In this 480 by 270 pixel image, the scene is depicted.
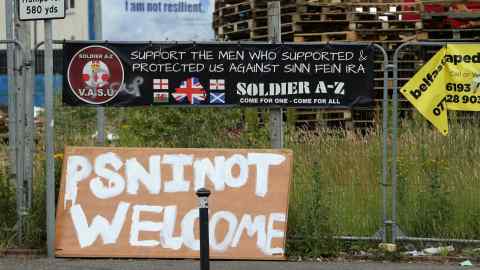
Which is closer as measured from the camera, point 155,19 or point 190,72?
point 190,72

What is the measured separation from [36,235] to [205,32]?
17416 millimetres

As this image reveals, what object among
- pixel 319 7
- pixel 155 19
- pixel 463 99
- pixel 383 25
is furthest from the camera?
pixel 155 19

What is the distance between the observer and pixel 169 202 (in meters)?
8.45

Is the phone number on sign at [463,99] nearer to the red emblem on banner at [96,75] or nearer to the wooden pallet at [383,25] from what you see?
the red emblem on banner at [96,75]

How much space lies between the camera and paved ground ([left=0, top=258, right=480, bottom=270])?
317 inches

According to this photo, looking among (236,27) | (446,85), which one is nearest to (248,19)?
(236,27)

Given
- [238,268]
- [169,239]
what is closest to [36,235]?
[169,239]

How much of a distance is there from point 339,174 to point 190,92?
6.40 feet

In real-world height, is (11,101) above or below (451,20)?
below

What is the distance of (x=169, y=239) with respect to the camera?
836cm

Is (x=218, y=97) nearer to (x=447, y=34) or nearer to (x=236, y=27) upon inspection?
(x=236, y=27)

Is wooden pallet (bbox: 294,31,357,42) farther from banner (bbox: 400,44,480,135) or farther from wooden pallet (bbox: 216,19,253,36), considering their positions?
banner (bbox: 400,44,480,135)

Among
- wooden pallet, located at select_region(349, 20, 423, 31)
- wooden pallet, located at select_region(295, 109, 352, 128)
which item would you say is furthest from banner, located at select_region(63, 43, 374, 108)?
wooden pallet, located at select_region(349, 20, 423, 31)

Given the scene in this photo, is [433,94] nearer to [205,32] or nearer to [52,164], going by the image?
[52,164]
